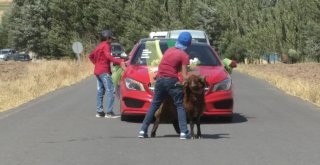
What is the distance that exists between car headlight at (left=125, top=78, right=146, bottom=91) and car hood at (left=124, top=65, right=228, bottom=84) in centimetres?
7

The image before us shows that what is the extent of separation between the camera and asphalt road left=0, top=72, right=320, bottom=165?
9461mm

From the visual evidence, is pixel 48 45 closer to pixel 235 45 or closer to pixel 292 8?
pixel 235 45

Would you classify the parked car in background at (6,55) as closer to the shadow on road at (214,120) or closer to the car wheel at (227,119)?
the shadow on road at (214,120)

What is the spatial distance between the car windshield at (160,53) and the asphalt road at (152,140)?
1.35 meters

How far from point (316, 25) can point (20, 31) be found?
35.5 meters

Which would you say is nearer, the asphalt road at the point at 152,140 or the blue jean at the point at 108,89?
the asphalt road at the point at 152,140

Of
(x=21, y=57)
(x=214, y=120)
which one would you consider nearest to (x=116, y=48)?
(x=21, y=57)

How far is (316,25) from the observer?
48875 mm

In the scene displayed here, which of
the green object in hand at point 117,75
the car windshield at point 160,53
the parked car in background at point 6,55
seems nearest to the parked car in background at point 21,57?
the parked car in background at point 6,55

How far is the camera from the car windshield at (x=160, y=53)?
14.8 metres

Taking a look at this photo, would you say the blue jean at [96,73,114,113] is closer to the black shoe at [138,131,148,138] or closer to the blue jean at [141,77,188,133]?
the black shoe at [138,131,148,138]

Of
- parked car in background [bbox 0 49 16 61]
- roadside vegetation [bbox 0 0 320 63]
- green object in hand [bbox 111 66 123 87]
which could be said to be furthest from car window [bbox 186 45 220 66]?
parked car in background [bbox 0 49 16 61]

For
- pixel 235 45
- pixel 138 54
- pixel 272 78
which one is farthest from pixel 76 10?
pixel 138 54

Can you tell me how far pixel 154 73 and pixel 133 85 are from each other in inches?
18.4
